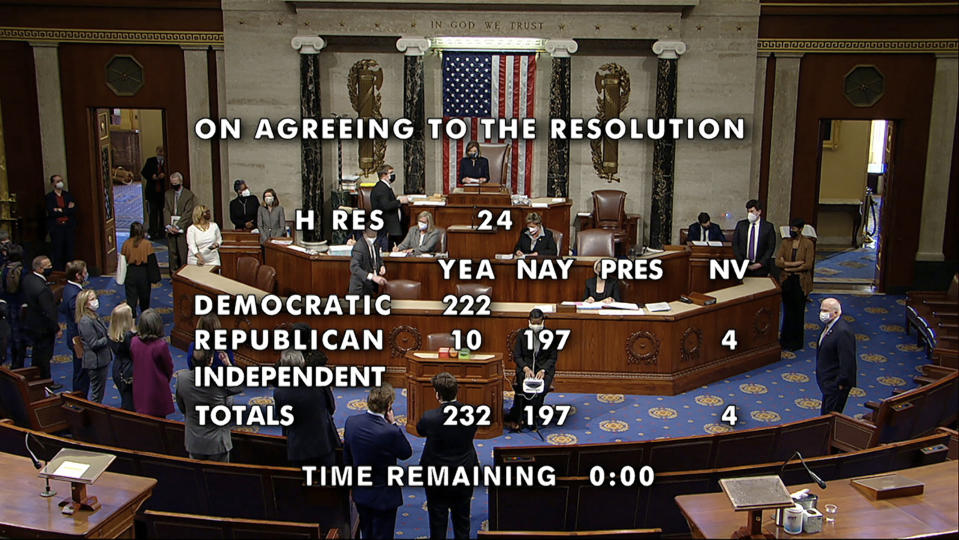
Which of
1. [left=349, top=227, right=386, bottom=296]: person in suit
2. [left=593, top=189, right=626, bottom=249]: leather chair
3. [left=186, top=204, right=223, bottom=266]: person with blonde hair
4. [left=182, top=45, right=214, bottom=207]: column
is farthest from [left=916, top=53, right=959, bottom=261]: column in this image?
[left=182, top=45, right=214, bottom=207]: column

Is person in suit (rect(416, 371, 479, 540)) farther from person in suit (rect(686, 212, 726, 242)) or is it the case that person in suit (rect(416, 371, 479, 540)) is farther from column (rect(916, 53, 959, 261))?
column (rect(916, 53, 959, 261))

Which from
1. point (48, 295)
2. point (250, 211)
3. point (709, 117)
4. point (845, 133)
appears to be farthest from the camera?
point (845, 133)

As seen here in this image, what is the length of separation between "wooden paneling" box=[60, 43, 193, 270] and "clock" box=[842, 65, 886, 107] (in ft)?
32.1

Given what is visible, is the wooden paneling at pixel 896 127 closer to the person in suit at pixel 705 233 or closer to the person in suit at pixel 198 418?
the person in suit at pixel 705 233

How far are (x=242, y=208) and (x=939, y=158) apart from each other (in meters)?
10.0

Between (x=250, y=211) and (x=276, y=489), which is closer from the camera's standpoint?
(x=276, y=489)

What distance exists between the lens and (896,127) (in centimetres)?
1495

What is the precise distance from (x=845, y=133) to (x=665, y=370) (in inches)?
384

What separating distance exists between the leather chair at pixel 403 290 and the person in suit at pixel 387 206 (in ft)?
7.26

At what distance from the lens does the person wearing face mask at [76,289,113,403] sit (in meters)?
9.00

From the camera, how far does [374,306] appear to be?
34.8 ft

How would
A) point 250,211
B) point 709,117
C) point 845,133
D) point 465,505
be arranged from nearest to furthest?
point 465,505 < point 250,211 < point 709,117 < point 845,133

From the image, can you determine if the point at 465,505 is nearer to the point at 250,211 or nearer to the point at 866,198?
the point at 250,211

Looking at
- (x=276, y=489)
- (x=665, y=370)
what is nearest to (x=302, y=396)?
(x=276, y=489)
